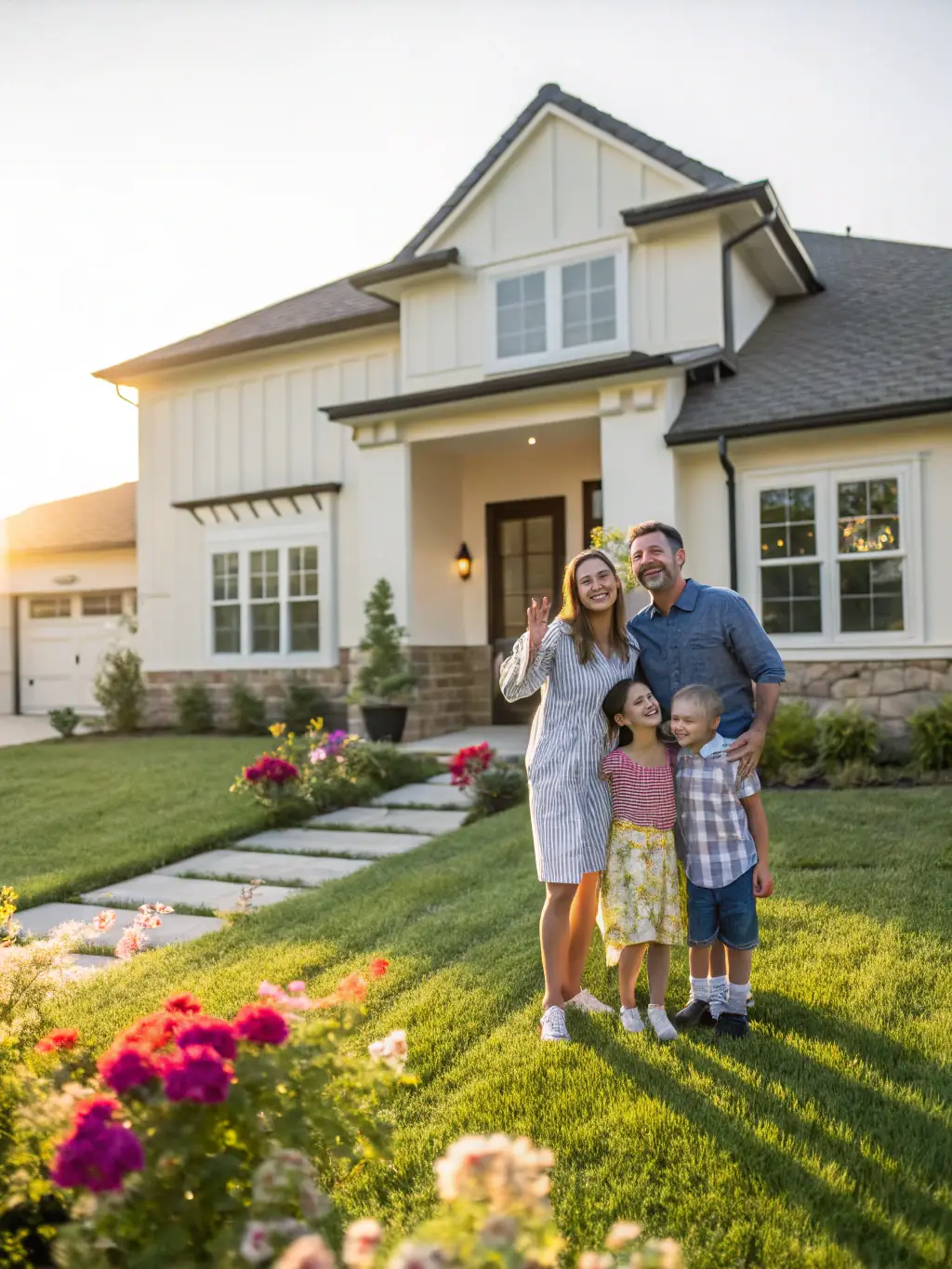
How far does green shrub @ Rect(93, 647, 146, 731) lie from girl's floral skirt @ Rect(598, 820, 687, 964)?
1202cm

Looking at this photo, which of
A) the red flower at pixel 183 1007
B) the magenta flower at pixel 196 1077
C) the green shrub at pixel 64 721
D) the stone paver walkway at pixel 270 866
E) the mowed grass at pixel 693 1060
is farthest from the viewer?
the green shrub at pixel 64 721

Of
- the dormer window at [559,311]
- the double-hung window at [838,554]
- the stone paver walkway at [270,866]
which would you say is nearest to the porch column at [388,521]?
the dormer window at [559,311]

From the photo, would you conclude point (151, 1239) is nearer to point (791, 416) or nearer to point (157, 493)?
point (791, 416)

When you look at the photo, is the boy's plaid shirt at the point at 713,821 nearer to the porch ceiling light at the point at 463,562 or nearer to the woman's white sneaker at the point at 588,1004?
the woman's white sneaker at the point at 588,1004

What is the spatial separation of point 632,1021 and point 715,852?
2.13ft

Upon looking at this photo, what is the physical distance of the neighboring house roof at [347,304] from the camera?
11.0 metres

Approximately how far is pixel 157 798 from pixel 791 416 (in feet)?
22.6

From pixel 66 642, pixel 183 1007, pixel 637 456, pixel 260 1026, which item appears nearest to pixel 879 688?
pixel 637 456

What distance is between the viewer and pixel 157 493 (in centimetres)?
1462

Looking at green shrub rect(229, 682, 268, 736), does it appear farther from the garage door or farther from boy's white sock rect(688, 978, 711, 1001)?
boy's white sock rect(688, 978, 711, 1001)

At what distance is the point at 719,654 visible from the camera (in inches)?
139

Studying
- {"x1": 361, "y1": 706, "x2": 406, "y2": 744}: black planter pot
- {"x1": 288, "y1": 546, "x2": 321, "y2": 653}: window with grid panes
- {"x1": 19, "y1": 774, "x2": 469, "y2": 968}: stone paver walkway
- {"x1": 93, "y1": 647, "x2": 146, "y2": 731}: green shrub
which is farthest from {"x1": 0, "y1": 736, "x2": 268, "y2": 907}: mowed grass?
{"x1": 93, "y1": 647, "x2": 146, "y2": 731}: green shrub

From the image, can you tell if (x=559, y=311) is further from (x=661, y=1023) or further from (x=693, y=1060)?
(x=693, y=1060)

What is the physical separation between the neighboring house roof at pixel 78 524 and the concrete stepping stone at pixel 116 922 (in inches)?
474
